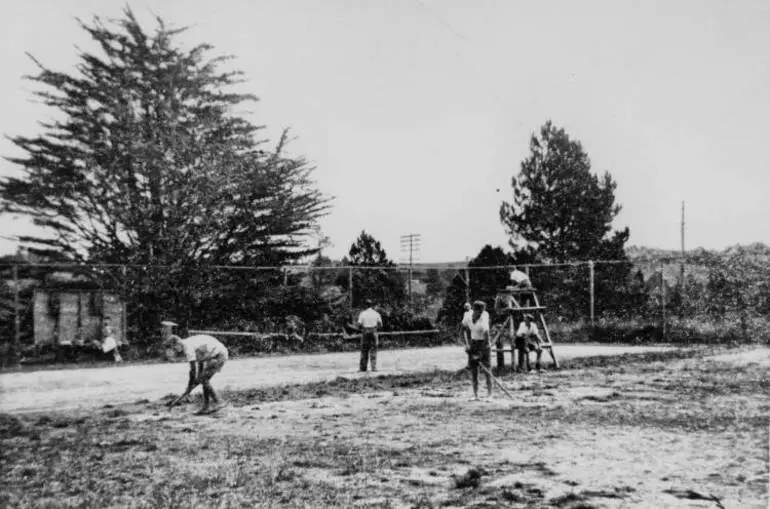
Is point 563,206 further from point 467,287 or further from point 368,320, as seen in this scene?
point 368,320

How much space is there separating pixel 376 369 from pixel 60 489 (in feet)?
38.6

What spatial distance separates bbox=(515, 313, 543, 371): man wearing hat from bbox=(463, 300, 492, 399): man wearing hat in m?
3.81

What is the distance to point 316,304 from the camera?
2628 cm

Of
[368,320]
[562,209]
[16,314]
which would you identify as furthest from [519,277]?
[562,209]

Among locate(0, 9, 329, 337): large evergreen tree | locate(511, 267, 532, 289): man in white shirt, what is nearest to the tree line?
locate(0, 9, 329, 337): large evergreen tree

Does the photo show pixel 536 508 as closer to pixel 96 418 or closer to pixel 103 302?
pixel 96 418

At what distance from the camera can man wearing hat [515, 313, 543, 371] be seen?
16938 mm

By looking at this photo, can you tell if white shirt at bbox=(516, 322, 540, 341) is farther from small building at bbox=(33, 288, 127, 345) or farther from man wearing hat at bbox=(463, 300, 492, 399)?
small building at bbox=(33, 288, 127, 345)

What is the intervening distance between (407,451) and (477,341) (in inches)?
207

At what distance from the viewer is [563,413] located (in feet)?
35.2

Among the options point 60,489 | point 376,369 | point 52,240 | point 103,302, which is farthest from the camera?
point 52,240

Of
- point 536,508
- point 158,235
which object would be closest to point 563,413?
point 536,508

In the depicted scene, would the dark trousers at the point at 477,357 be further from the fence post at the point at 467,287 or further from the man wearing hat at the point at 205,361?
the fence post at the point at 467,287

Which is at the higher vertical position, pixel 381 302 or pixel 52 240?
pixel 52 240
